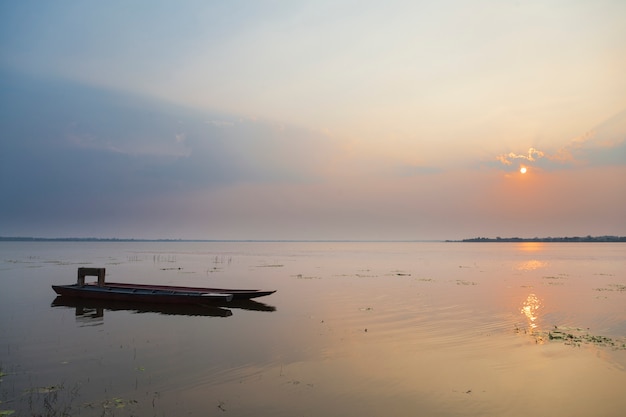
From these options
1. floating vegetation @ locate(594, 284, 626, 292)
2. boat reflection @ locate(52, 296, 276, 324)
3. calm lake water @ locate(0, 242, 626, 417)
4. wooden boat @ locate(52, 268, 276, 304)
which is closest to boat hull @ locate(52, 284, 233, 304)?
wooden boat @ locate(52, 268, 276, 304)

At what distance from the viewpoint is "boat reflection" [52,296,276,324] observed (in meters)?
24.9

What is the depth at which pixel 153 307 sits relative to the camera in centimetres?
2722

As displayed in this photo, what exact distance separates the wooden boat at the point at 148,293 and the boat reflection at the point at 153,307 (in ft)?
1.05

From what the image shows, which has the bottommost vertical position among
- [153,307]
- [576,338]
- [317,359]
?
[153,307]

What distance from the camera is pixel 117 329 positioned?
67.6 feet

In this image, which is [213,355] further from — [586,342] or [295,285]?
[295,285]

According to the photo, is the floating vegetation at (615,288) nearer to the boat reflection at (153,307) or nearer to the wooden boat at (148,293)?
the wooden boat at (148,293)

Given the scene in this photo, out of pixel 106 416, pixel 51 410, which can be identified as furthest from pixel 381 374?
pixel 51 410

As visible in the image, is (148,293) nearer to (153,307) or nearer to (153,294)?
(153,294)

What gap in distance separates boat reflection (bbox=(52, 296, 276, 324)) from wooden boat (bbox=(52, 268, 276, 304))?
1.05ft

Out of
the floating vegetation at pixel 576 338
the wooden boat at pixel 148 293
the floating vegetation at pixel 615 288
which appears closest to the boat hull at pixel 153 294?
the wooden boat at pixel 148 293

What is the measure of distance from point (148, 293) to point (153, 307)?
135cm

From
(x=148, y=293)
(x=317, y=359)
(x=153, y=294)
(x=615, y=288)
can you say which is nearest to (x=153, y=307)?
(x=153, y=294)

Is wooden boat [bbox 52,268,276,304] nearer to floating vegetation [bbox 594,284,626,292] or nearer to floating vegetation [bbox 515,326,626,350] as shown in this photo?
floating vegetation [bbox 515,326,626,350]
